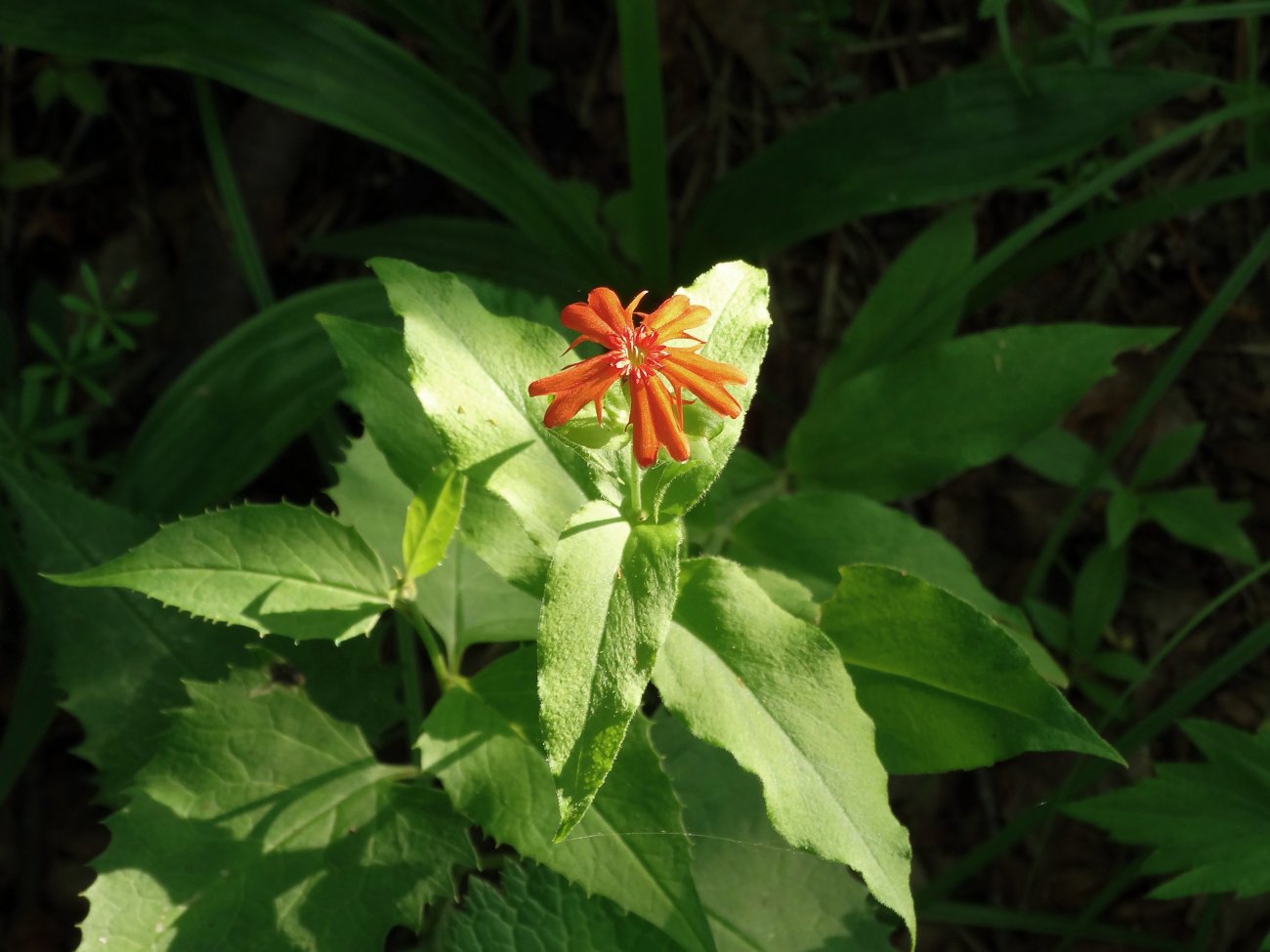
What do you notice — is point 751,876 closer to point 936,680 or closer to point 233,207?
point 936,680

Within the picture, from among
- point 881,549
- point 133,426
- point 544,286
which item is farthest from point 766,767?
point 133,426

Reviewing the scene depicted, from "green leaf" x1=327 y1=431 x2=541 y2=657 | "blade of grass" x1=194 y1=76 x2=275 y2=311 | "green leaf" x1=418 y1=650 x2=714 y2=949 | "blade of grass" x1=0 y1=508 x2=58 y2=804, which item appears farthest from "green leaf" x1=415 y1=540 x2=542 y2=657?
"blade of grass" x1=194 y1=76 x2=275 y2=311

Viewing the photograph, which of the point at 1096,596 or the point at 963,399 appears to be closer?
the point at 963,399

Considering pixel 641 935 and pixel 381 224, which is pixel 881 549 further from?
pixel 381 224

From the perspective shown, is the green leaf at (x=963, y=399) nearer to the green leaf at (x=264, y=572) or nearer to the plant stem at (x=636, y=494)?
the plant stem at (x=636, y=494)

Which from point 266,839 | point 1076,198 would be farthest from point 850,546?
point 266,839

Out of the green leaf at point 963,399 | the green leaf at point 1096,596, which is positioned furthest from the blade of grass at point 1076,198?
the green leaf at point 1096,596

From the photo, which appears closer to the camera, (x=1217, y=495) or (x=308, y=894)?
(x=308, y=894)
